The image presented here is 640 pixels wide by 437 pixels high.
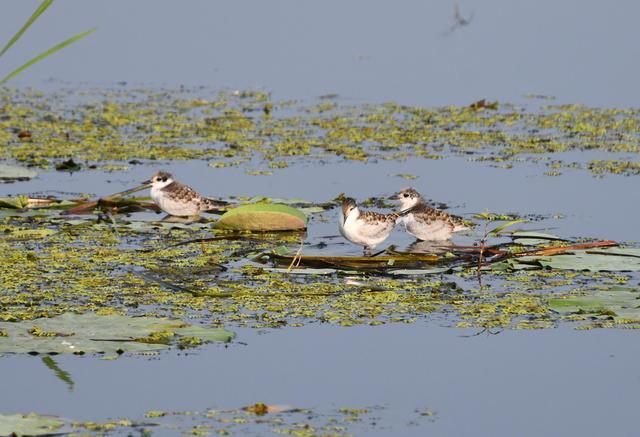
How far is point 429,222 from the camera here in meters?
9.63

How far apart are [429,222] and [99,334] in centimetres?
355

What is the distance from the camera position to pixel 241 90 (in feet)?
54.7

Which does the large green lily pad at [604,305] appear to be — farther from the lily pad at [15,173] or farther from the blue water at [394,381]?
the lily pad at [15,173]

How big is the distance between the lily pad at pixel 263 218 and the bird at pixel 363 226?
16.6 inches

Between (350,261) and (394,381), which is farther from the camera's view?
(350,261)

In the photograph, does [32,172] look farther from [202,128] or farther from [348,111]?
[348,111]

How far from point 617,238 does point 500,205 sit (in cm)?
153

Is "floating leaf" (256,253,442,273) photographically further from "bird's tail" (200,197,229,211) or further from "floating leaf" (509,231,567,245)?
"bird's tail" (200,197,229,211)

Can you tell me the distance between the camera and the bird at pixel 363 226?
9281 mm

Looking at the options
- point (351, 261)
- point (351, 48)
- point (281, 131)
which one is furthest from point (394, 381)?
point (351, 48)

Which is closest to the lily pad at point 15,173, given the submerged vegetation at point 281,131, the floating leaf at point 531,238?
the submerged vegetation at point 281,131

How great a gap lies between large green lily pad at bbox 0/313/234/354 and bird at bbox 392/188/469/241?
3.09 m

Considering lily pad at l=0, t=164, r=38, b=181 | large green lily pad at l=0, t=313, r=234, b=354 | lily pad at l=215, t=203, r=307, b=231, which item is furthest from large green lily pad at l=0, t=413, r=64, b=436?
lily pad at l=0, t=164, r=38, b=181

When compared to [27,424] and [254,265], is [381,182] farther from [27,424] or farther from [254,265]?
[27,424]
